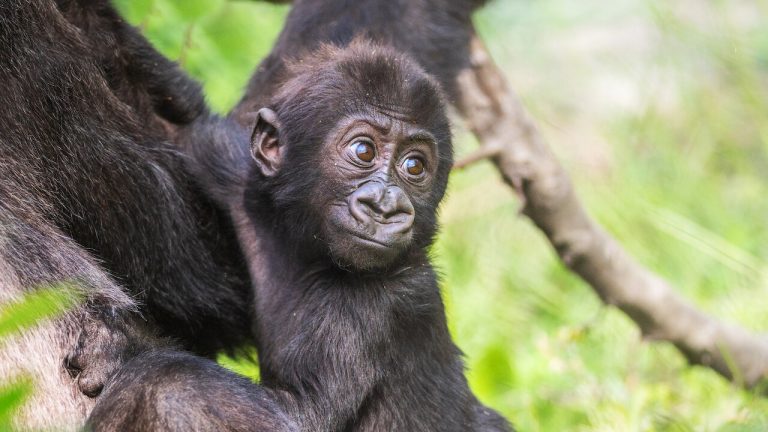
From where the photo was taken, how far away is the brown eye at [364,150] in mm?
3844

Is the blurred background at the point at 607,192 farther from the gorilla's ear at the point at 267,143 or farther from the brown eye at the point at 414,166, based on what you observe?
the gorilla's ear at the point at 267,143

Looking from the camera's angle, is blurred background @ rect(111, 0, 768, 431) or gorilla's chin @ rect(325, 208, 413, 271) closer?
gorilla's chin @ rect(325, 208, 413, 271)

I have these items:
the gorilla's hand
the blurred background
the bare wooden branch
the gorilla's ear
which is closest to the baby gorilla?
the gorilla's ear

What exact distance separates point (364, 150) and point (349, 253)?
0.41 m

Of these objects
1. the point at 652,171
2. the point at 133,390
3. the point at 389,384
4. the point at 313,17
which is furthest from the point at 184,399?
the point at 652,171

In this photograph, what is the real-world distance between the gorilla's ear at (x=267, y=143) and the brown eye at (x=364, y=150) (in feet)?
1.10

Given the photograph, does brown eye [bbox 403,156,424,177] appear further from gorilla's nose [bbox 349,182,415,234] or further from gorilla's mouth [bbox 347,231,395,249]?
gorilla's mouth [bbox 347,231,395,249]

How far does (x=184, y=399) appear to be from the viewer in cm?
328

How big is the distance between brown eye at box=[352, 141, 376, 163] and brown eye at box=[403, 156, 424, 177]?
133mm

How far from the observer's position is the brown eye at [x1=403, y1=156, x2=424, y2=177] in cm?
389

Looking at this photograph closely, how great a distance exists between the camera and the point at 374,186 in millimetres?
3742

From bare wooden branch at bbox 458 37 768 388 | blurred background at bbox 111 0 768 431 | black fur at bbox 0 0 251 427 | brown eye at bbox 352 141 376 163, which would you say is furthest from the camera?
blurred background at bbox 111 0 768 431

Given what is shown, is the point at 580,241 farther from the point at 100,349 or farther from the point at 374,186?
the point at 100,349

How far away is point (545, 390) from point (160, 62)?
3.33 meters
